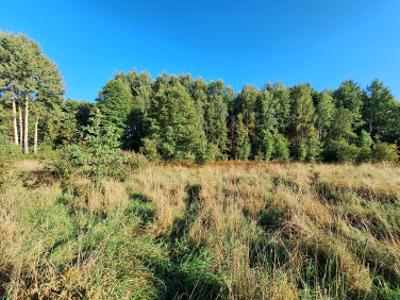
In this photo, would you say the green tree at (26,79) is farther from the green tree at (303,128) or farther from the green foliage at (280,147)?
the green tree at (303,128)

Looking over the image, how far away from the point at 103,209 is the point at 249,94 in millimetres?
34261

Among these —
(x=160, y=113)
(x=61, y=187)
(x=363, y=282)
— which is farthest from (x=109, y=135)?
(x=160, y=113)

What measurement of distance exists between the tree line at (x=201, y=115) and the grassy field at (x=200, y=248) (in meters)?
18.3

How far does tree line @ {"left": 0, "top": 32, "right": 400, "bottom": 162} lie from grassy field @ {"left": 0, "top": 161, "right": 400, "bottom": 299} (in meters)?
18.3

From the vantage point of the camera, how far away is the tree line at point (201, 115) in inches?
970

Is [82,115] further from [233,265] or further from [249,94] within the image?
[233,265]

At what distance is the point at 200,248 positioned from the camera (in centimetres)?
272

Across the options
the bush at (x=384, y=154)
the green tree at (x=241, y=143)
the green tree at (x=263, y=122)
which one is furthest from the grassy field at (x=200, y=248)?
the green tree at (x=263, y=122)

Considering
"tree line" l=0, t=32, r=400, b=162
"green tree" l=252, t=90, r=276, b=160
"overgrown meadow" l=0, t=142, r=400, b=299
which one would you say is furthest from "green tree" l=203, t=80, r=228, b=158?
"overgrown meadow" l=0, t=142, r=400, b=299

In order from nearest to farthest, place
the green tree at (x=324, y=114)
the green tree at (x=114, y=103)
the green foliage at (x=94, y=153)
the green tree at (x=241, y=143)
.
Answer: the green foliage at (x=94, y=153)
the green tree at (x=114, y=103)
the green tree at (x=241, y=143)
the green tree at (x=324, y=114)

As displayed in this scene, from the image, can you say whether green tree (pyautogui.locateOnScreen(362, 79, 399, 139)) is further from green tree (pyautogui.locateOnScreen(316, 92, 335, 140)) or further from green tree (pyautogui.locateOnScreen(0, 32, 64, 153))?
green tree (pyautogui.locateOnScreen(0, 32, 64, 153))

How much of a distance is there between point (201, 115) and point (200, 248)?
30.8m

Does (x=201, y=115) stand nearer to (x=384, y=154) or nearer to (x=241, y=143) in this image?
(x=241, y=143)

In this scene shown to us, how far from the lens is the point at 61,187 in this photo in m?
5.44
